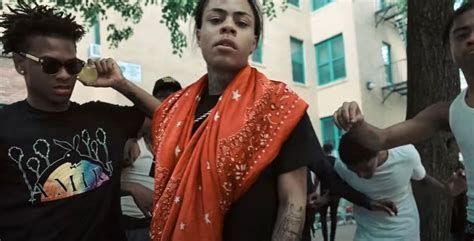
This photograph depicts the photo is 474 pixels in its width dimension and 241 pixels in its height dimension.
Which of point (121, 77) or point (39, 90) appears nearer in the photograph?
point (39, 90)

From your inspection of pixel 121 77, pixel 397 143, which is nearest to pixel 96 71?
pixel 121 77

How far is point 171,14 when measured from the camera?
7.76m

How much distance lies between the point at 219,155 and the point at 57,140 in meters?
0.81

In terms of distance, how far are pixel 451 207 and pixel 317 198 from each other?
115 centimetres

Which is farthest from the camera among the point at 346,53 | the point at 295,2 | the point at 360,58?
the point at 295,2

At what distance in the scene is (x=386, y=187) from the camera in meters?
3.70

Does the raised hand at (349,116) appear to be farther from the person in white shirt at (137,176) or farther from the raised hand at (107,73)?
the person in white shirt at (137,176)

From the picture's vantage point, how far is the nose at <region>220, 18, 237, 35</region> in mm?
2074

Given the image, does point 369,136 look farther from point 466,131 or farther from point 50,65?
point 50,65

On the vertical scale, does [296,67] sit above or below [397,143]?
above

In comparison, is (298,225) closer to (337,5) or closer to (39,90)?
(39,90)

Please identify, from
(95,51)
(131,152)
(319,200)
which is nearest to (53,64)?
(131,152)

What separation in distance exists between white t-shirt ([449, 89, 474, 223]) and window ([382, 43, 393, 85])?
16715 mm

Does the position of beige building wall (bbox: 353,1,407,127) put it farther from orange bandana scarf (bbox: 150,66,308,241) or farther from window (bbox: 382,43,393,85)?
orange bandana scarf (bbox: 150,66,308,241)
